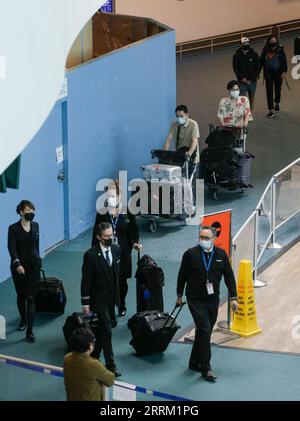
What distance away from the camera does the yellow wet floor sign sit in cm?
998

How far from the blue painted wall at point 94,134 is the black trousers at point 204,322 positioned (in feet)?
11.9

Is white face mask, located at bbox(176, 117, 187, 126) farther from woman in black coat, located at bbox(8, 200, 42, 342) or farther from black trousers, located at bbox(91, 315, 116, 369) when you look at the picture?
black trousers, located at bbox(91, 315, 116, 369)

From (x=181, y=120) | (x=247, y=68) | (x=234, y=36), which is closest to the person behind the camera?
(x=181, y=120)

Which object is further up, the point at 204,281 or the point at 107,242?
the point at 107,242

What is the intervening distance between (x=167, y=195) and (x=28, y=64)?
11.1 meters

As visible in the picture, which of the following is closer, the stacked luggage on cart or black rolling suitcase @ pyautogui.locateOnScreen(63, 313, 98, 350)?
black rolling suitcase @ pyautogui.locateOnScreen(63, 313, 98, 350)

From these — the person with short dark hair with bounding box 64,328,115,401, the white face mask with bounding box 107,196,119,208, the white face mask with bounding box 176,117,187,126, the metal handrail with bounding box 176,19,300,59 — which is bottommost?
the person with short dark hair with bounding box 64,328,115,401

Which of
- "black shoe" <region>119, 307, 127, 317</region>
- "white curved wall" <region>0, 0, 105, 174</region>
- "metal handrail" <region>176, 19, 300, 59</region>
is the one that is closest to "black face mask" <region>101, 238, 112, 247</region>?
"black shoe" <region>119, 307, 127, 317</region>

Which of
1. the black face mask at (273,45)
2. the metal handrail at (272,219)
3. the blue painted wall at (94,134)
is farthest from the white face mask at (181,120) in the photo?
the black face mask at (273,45)

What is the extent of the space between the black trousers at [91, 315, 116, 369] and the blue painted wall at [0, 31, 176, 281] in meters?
3.11

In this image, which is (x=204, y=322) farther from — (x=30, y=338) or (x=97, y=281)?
(x=30, y=338)

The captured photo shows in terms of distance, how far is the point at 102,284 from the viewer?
344 inches

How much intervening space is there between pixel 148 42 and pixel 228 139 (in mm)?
2110

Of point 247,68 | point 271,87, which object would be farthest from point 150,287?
point 271,87
